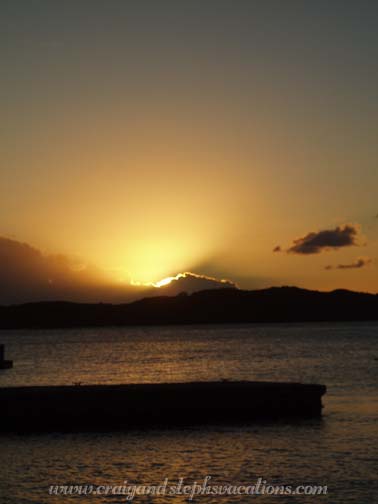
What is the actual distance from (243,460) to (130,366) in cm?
6689

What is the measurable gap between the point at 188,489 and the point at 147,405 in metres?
14.9

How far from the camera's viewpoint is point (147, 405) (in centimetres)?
4112

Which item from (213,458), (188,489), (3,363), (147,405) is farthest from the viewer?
(3,363)

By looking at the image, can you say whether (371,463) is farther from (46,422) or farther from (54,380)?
(54,380)

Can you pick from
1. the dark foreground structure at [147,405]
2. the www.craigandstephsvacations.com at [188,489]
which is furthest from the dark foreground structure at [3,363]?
the www.craigandstephsvacations.com at [188,489]

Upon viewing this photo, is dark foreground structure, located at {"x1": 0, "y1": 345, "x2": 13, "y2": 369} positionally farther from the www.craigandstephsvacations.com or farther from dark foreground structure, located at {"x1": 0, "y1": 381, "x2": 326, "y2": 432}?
the www.craigandstephsvacations.com

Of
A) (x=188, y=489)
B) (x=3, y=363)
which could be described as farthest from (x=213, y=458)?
(x=3, y=363)

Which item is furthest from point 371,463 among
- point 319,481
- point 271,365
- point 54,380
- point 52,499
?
point 271,365

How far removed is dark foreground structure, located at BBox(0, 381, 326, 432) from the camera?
40094 mm

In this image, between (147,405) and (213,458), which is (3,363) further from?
(213,458)

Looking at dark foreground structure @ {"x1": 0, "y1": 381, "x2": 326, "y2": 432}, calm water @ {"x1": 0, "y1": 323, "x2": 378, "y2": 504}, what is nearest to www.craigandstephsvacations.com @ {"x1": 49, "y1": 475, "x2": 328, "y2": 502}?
calm water @ {"x1": 0, "y1": 323, "x2": 378, "y2": 504}

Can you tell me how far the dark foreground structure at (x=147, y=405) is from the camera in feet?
132

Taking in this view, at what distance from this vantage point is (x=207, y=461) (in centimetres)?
3100

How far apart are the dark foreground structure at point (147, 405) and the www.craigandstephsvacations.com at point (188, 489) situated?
508 inches
